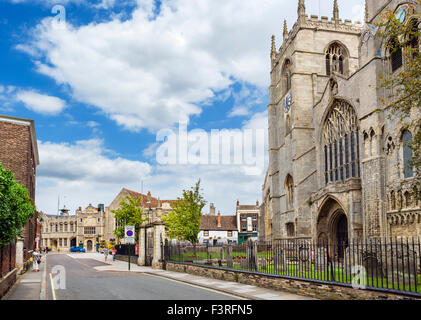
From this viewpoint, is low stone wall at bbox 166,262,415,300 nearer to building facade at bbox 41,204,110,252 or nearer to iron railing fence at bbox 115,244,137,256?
iron railing fence at bbox 115,244,137,256

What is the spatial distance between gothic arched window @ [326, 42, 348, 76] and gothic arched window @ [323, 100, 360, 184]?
892 cm

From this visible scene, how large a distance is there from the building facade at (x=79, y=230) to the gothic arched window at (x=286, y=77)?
5355cm

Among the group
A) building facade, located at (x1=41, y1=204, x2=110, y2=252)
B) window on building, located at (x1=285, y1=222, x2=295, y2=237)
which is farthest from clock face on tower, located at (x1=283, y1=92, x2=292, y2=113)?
building facade, located at (x1=41, y1=204, x2=110, y2=252)

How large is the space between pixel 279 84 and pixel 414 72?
3459 cm

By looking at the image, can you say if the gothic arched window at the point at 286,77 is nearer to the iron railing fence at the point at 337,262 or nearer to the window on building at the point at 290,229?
the window on building at the point at 290,229

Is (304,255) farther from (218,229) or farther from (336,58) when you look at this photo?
(218,229)

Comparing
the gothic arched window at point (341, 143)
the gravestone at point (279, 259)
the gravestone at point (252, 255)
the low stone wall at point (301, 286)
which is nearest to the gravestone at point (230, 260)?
the low stone wall at point (301, 286)

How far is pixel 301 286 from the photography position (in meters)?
14.2

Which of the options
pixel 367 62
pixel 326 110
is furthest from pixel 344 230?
pixel 367 62

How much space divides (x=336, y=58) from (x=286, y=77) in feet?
18.4

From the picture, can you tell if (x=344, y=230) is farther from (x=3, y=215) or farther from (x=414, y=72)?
(x=3, y=215)

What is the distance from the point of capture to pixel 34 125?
105ft

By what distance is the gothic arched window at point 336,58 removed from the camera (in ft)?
140

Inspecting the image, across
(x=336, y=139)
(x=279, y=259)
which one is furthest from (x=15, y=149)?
(x=336, y=139)
